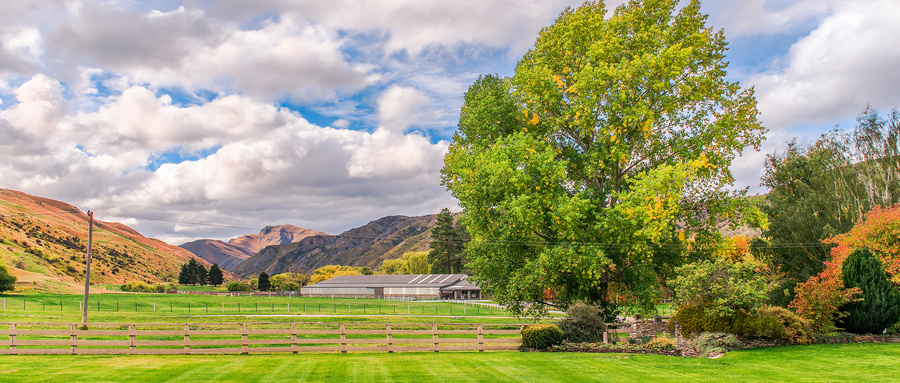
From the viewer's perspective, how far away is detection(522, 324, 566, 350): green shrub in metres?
21.0

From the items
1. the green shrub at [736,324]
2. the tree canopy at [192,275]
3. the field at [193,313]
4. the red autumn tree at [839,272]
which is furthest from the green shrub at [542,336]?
the tree canopy at [192,275]

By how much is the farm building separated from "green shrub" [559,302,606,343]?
240 ft

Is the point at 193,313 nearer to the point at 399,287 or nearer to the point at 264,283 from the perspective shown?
the point at 399,287

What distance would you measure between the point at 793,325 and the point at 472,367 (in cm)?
1385

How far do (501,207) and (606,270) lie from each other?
551 centimetres

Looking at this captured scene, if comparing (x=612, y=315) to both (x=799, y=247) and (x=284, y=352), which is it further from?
(x=799, y=247)

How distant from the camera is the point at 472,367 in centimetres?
1611

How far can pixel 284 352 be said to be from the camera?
20234mm

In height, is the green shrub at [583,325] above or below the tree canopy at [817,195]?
below

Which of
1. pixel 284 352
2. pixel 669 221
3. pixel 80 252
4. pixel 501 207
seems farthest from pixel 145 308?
pixel 80 252

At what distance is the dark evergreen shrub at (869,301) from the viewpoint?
74.7 ft

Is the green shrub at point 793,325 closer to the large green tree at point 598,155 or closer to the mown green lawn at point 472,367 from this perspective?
the mown green lawn at point 472,367

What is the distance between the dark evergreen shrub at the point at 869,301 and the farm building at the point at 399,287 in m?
73.3

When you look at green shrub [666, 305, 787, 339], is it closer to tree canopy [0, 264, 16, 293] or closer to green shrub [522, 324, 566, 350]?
green shrub [522, 324, 566, 350]
